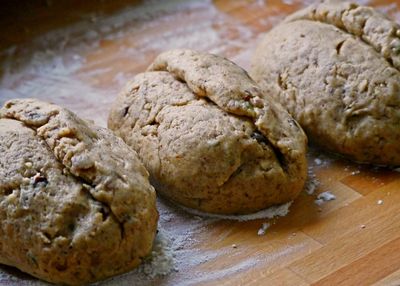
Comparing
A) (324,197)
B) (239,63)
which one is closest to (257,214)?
(324,197)

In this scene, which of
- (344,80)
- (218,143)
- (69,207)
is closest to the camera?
(69,207)

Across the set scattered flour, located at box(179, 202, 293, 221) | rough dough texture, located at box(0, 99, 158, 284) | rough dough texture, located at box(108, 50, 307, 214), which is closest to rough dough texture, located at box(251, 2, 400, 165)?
rough dough texture, located at box(108, 50, 307, 214)

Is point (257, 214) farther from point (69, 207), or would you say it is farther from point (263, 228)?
point (69, 207)

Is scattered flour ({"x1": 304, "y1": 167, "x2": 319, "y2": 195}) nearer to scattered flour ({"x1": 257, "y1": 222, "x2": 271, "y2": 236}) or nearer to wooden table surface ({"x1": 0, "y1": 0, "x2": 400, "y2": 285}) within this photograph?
wooden table surface ({"x1": 0, "y1": 0, "x2": 400, "y2": 285})

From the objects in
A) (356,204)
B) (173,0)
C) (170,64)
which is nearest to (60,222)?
(170,64)

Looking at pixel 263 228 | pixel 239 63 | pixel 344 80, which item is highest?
pixel 344 80

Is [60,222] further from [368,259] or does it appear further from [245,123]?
[368,259]
